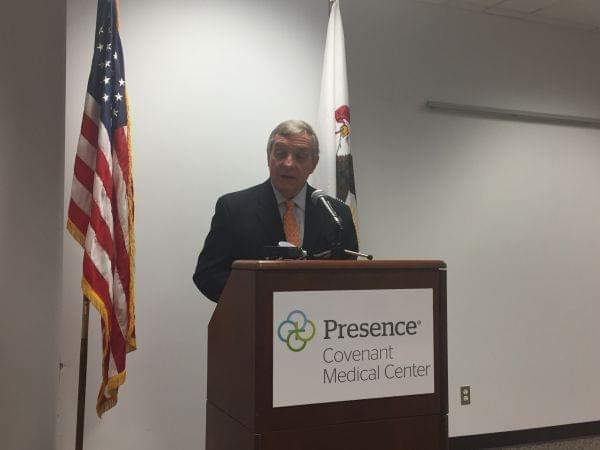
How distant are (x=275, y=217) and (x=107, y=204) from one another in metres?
0.70

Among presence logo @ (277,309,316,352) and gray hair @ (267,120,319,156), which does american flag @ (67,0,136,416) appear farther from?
presence logo @ (277,309,316,352)

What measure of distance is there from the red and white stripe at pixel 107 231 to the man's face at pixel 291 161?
658 millimetres

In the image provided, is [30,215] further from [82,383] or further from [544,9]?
[544,9]

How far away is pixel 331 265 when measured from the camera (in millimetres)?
1448

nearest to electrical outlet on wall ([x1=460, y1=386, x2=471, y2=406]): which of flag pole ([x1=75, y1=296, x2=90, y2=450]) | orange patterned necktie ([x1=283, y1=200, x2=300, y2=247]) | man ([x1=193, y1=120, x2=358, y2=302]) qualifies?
man ([x1=193, y1=120, x2=358, y2=302])

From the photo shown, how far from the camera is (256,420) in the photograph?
4.40 feet

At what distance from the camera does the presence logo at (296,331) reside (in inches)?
54.7

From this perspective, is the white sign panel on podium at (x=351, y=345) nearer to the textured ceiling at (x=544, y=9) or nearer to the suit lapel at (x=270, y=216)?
the suit lapel at (x=270, y=216)

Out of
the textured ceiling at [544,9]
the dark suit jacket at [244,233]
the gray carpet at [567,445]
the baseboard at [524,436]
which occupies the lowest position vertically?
the gray carpet at [567,445]

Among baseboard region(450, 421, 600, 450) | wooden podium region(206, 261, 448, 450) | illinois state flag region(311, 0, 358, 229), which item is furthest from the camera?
baseboard region(450, 421, 600, 450)

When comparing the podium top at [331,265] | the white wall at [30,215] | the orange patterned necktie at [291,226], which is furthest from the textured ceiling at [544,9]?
the podium top at [331,265]

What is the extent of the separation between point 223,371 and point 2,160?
6.20 ft

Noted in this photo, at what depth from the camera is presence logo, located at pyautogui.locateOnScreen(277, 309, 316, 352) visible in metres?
1.39

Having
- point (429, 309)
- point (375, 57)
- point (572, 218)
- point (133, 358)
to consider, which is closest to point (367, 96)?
point (375, 57)
